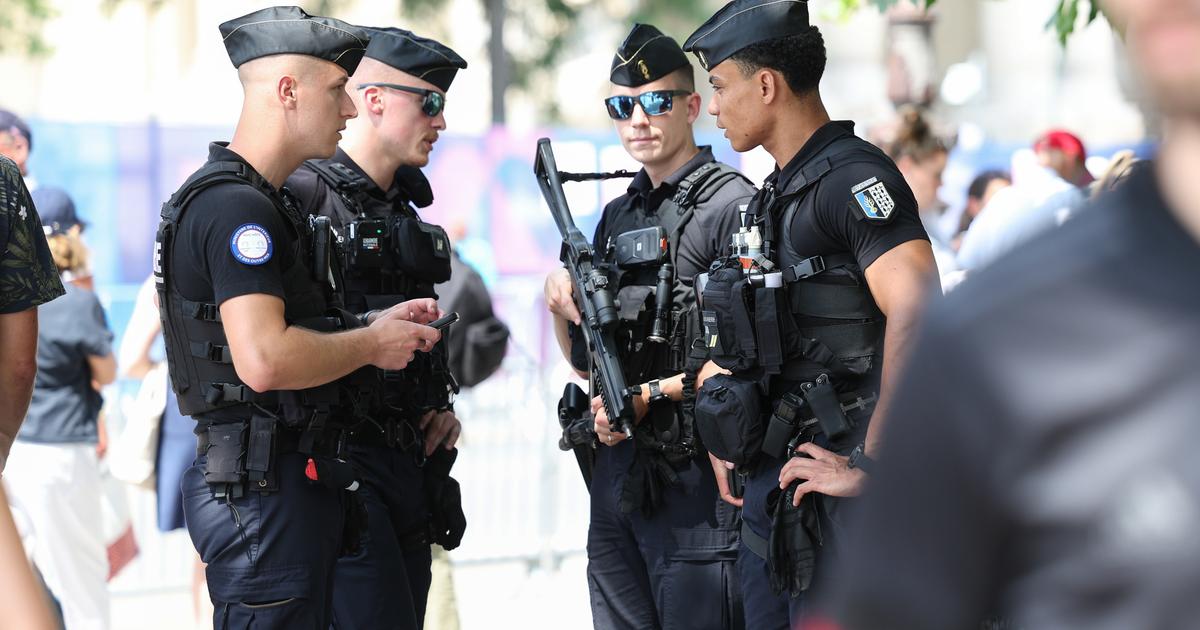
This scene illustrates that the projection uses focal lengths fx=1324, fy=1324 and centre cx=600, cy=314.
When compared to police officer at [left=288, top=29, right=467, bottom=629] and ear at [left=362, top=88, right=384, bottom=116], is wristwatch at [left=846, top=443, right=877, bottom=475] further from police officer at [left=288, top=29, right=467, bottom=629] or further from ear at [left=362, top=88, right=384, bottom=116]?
ear at [left=362, top=88, right=384, bottom=116]

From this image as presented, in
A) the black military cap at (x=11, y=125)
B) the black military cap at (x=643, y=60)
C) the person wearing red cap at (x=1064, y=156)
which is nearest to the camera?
the black military cap at (x=643, y=60)

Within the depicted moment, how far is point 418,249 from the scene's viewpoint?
434 cm

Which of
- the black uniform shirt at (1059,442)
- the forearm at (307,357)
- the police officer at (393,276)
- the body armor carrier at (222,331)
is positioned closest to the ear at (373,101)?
the police officer at (393,276)

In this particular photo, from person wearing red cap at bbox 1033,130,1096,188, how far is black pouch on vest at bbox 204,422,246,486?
5519 millimetres

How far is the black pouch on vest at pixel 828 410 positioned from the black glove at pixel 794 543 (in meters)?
0.17

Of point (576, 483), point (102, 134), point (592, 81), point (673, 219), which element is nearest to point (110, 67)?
point (592, 81)

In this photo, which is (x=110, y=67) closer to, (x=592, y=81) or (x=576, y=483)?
(x=592, y=81)

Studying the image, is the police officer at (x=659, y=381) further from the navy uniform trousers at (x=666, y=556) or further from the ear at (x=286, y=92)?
the ear at (x=286, y=92)

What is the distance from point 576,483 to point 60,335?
342 centimetres

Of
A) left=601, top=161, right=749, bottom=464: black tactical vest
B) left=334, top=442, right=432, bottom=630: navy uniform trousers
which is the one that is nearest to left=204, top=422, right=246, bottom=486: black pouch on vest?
left=334, top=442, right=432, bottom=630: navy uniform trousers

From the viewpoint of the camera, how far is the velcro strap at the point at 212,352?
354cm

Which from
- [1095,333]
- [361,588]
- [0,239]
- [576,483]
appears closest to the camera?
[1095,333]

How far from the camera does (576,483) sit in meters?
8.23

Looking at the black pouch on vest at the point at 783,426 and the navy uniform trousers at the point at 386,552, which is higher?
the black pouch on vest at the point at 783,426
